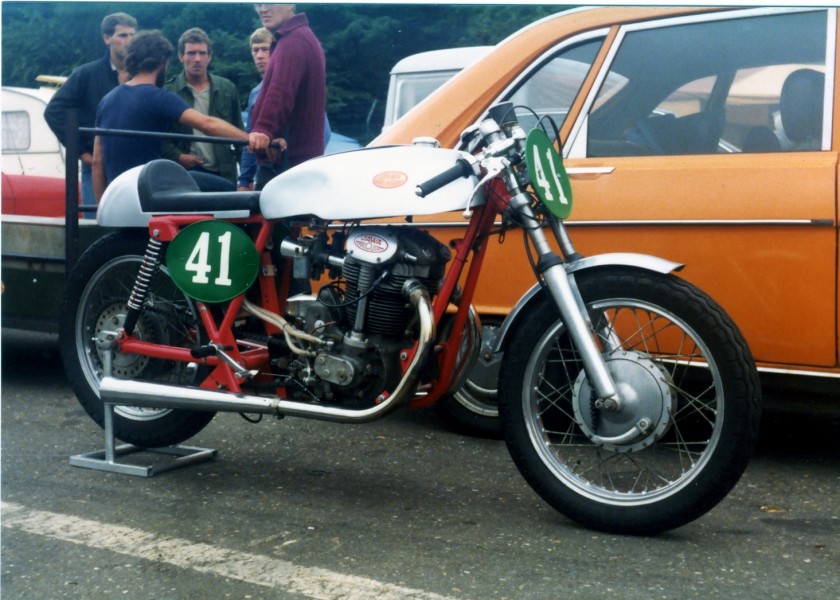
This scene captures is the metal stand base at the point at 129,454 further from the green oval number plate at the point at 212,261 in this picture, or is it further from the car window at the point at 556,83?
the car window at the point at 556,83

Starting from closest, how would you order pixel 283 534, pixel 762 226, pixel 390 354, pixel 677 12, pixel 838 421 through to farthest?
pixel 283 534 → pixel 390 354 → pixel 762 226 → pixel 677 12 → pixel 838 421

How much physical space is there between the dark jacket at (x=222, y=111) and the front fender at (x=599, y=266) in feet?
7.86

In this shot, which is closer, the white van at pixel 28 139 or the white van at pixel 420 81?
the white van at pixel 28 139

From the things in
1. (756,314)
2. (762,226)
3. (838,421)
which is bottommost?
(838,421)

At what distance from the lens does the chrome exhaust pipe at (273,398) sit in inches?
142

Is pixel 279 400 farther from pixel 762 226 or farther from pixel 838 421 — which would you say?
pixel 838 421

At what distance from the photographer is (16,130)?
8.40 m

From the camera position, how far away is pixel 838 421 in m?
5.18

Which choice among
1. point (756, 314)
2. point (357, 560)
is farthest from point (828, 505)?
point (357, 560)

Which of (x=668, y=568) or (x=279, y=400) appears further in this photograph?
(x=279, y=400)

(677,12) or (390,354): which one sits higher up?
(677,12)

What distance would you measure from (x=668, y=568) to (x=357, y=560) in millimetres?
826

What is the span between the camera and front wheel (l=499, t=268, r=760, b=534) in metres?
3.32

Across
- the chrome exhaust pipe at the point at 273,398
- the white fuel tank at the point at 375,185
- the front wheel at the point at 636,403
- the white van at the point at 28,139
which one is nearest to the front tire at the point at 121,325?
the chrome exhaust pipe at the point at 273,398
